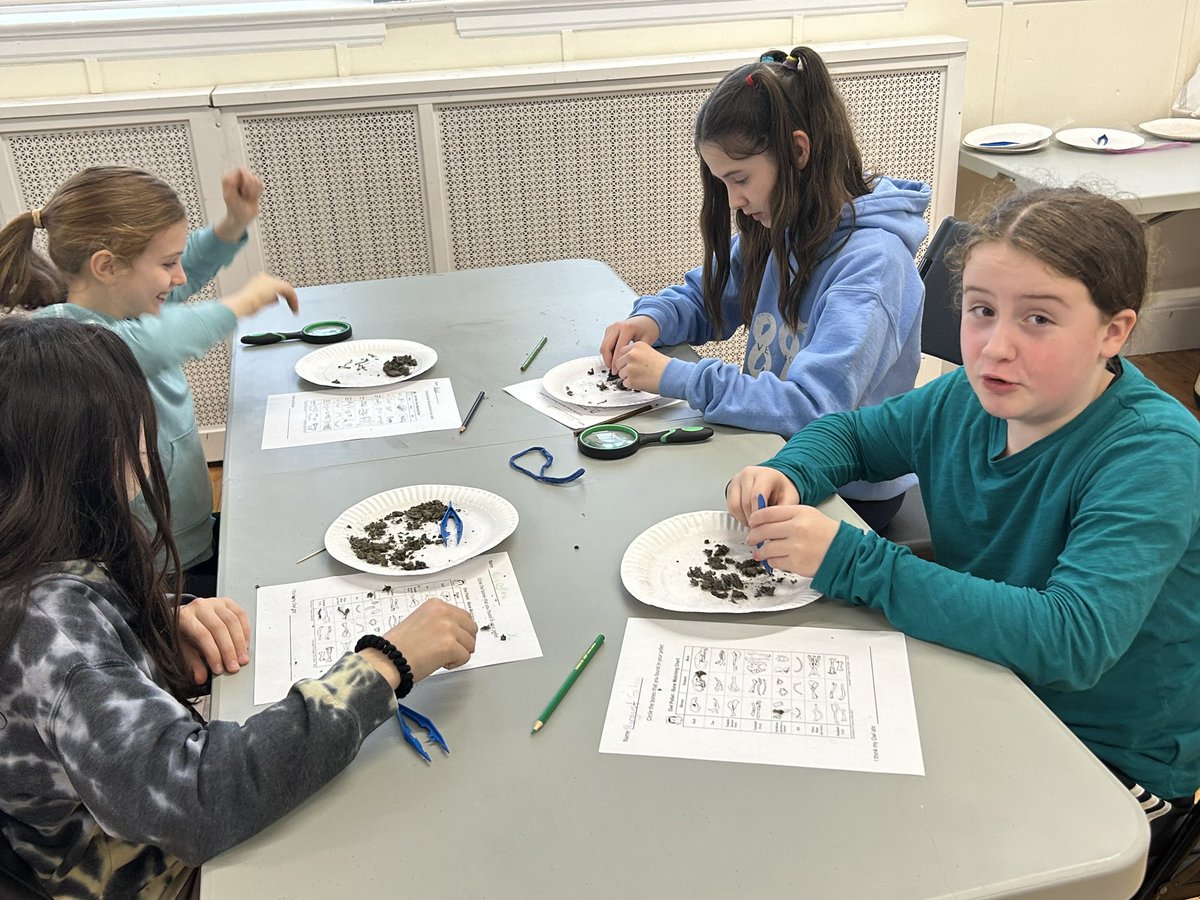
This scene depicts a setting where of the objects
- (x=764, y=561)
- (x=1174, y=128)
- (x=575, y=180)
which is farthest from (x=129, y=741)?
(x=1174, y=128)

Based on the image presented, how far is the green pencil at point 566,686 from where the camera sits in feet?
2.88

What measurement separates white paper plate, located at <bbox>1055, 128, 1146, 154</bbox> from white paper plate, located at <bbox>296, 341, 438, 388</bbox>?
7.25 ft

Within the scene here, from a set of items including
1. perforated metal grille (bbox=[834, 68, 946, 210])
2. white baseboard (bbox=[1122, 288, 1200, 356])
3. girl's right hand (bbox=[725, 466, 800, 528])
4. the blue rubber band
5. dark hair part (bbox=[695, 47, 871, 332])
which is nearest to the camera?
girl's right hand (bbox=[725, 466, 800, 528])

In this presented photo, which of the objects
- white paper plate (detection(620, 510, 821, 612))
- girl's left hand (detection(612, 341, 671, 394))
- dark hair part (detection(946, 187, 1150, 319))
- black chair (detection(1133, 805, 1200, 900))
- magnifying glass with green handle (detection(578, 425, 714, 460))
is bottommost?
black chair (detection(1133, 805, 1200, 900))

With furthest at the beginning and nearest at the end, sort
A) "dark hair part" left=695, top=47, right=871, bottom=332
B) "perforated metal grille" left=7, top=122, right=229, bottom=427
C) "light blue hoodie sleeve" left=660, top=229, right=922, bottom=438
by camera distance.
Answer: "perforated metal grille" left=7, top=122, right=229, bottom=427 → "dark hair part" left=695, top=47, right=871, bottom=332 → "light blue hoodie sleeve" left=660, top=229, right=922, bottom=438

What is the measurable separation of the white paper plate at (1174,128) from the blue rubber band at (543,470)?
8.55 ft

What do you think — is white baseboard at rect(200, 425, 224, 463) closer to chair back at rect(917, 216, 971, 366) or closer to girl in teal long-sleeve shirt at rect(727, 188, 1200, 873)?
chair back at rect(917, 216, 971, 366)

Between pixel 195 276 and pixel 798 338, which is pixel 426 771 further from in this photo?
pixel 195 276

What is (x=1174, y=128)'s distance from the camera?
313cm

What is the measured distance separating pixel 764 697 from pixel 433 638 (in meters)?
0.30

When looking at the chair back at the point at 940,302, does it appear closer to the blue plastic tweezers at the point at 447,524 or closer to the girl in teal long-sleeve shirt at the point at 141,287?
the blue plastic tweezers at the point at 447,524

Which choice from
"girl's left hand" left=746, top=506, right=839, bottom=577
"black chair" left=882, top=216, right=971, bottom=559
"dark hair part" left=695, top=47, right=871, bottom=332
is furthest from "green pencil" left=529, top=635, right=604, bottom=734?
"black chair" left=882, top=216, right=971, bottom=559

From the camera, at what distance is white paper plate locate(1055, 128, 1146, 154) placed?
9.82 ft

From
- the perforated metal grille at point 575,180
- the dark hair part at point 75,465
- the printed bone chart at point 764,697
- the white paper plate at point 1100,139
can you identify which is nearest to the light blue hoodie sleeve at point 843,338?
the printed bone chart at point 764,697
